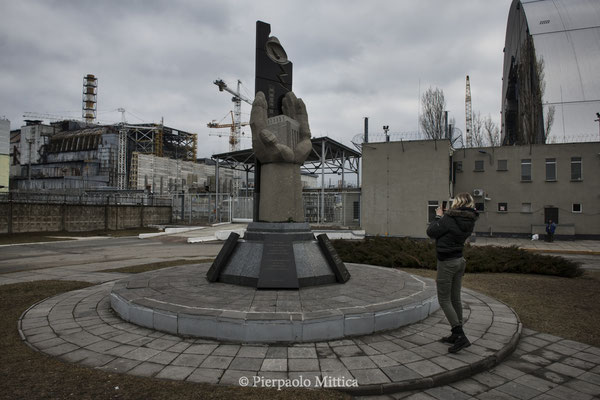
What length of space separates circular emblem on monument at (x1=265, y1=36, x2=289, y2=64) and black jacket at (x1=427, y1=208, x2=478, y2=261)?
6.72 meters

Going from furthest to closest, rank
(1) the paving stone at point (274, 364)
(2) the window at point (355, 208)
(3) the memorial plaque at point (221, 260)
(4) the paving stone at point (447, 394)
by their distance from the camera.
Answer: (2) the window at point (355, 208)
(3) the memorial plaque at point (221, 260)
(1) the paving stone at point (274, 364)
(4) the paving stone at point (447, 394)

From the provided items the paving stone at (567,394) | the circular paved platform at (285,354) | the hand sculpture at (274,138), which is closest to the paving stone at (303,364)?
the circular paved platform at (285,354)

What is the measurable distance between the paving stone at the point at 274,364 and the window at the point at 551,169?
28.5 m

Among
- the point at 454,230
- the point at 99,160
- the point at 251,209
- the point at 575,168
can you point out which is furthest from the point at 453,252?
the point at 99,160

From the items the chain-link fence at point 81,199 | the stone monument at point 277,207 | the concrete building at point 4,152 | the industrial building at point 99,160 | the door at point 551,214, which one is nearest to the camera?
the stone monument at point 277,207

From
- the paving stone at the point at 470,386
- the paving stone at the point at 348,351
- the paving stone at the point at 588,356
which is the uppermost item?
the paving stone at the point at 348,351

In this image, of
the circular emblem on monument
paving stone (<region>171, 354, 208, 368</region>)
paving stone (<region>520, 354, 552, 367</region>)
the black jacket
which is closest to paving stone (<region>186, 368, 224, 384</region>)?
paving stone (<region>171, 354, 208, 368</region>)

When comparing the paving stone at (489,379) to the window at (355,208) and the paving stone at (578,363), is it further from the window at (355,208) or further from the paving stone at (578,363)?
the window at (355,208)

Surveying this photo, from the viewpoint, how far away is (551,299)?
285 inches

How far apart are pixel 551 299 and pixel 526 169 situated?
2238cm

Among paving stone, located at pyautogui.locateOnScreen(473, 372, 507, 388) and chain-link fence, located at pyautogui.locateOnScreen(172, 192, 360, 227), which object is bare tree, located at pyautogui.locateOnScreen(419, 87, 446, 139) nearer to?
chain-link fence, located at pyautogui.locateOnScreen(172, 192, 360, 227)

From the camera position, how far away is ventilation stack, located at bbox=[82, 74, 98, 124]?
281 ft

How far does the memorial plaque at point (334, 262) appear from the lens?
6.88 metres

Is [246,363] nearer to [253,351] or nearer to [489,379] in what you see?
[253,351]
